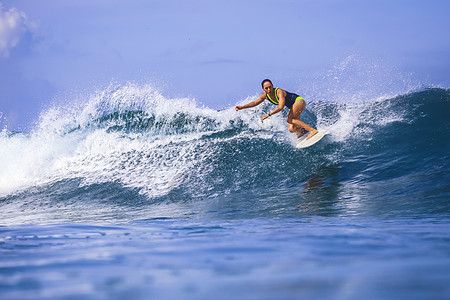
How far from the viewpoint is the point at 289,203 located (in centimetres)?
633

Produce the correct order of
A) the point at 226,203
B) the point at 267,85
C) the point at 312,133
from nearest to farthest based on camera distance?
the point at 226,203 < the point at 267,85 < the point at 312,133

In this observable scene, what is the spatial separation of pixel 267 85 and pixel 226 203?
3.02 meters

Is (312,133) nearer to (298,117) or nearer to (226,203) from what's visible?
(298,117)

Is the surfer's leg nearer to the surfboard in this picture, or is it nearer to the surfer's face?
the surfboard

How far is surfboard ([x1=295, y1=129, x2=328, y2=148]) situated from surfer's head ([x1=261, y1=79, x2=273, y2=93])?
53.0 inches

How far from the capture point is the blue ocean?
1655mm

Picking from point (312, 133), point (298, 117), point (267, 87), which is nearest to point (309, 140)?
point (312, 133)

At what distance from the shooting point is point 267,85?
8.66 m

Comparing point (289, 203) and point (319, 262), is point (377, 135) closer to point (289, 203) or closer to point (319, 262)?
point (289, 203)

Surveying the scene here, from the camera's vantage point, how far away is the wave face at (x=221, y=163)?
251 inches

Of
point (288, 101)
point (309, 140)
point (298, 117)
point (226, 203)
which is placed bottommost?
point (226, 203)

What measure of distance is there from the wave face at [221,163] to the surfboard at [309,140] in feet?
0.61

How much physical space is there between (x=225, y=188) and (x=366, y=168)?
276 centimetres

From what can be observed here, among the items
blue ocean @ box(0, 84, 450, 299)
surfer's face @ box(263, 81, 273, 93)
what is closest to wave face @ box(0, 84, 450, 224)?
blue ocean @ box(0, 84, 450, 299)
